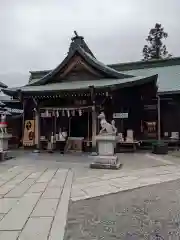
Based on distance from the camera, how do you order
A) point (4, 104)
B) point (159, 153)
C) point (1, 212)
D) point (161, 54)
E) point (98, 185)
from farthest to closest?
point (161, 54) < point (4, 104) < point (159, 153) < point (98, 185) < point (1, 212)

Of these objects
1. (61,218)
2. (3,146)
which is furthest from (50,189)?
(3,146)

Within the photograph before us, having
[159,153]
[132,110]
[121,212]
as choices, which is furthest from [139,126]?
[121,212]

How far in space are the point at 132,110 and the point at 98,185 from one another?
9.54 meters

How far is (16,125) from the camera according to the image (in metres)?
Result: 19.4

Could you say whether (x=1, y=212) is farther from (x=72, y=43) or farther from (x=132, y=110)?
(x=72, y=43)

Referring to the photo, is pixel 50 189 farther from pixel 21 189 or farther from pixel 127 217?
pixel 127 217

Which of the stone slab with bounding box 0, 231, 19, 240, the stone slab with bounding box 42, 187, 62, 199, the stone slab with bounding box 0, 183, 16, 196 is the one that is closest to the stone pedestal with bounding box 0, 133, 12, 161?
the stone slab with bounding box 0, 183, 16, 196

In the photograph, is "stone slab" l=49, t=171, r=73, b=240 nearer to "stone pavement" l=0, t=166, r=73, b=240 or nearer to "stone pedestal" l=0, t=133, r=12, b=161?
"stone pavement" l=0, t=166, r=73, b=240

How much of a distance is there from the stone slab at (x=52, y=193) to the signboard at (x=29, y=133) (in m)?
10.5

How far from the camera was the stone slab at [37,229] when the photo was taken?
3448 millimetres

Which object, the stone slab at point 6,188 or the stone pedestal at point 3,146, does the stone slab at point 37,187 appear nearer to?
the stone slab at point 6,188

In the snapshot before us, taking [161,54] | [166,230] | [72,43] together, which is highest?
[161,54]

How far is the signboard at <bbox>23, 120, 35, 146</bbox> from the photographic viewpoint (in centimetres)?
1627

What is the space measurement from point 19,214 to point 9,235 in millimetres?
813
